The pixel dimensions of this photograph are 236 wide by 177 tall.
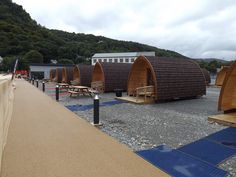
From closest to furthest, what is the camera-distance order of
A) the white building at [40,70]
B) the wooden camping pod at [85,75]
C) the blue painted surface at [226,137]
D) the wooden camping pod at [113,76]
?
1. the blue painted surface at [226,137]
2. the wooden camping pod at [113,76]
3. the wooden camping pod at [85,75]
4. the white building at [40,70]

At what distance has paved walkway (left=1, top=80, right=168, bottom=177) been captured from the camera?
4.36 meters

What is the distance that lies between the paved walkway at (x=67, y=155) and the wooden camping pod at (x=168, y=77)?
6.52 meters

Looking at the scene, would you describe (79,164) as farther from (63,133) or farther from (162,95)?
(162,95)

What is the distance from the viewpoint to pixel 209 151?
552 centimetres

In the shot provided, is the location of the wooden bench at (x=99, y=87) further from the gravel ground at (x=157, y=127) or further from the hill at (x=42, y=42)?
the hill at (x=42, y=42)

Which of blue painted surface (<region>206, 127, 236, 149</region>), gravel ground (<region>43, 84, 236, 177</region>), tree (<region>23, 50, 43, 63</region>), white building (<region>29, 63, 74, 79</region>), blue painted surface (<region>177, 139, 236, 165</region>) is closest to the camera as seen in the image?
blue painted surface (<region>177, 139, 236, 165</region>)

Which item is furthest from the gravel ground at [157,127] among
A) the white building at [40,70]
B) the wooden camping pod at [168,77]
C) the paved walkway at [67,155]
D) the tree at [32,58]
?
the tree at [32,58]

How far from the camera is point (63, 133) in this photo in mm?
7047

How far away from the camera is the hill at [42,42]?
265 ft

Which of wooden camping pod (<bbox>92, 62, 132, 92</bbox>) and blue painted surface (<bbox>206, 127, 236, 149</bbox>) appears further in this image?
wooden camping pod (<bbox>92, 62, 132, 92</bbox>)

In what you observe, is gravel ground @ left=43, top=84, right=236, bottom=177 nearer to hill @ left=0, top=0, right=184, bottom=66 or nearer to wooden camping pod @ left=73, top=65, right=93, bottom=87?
wooden camping pod @ left=73, top=65, right=93, bottom=87

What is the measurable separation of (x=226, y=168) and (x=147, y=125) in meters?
3.73

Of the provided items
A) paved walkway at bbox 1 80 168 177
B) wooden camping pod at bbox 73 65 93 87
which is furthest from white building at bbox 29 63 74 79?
paved walkway at bbox 1 80 168 177

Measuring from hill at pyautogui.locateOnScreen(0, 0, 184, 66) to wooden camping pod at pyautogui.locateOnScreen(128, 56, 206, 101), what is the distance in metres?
67.5
